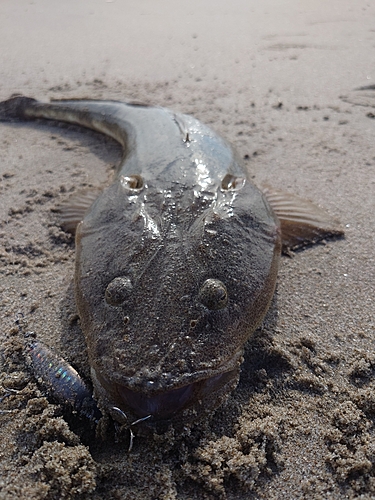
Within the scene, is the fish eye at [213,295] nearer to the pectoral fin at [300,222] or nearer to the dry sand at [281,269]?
the dry sand at [281,269]

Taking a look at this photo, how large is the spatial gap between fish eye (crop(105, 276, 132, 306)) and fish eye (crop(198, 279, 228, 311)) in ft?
1.09

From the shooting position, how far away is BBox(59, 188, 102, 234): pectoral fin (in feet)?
10.1

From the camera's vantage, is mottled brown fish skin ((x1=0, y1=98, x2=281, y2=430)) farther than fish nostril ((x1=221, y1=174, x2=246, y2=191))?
No

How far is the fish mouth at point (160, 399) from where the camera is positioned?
1726mm

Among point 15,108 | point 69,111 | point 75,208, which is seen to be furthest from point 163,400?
point 15,108

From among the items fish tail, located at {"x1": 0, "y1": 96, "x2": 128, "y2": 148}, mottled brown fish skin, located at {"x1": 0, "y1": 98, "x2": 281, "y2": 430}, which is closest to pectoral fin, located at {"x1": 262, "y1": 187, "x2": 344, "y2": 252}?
mottled brown fish skin, located at {"x1": 0, "y1": 98, "x2": 281, "y2": 430}

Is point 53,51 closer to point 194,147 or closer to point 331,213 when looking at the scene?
point 194,147

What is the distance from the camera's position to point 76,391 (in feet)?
6.07

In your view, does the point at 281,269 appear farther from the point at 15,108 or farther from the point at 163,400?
the point at 15,108

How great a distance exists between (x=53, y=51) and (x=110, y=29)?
1433mm

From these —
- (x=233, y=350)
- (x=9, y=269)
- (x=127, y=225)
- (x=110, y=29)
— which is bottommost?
(x=9, y=269)

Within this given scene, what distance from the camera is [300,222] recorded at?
2977mm

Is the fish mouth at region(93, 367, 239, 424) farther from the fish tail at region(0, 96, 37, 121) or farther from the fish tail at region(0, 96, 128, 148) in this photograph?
the fish tail at region(0, 96, 37, 121)

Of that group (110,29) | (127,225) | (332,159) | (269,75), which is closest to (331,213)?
(332,159)
